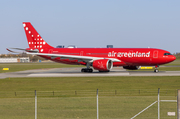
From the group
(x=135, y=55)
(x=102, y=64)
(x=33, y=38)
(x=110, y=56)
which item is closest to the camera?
(x=102, y=64)

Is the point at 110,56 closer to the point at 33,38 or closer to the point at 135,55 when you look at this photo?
the point at 135,55

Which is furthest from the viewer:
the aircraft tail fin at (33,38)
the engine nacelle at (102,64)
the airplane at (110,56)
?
the aircraft tail fin at (33,38)

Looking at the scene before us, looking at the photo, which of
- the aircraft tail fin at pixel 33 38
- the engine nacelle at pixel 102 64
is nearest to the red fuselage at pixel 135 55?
the engine nacelle at pixel 102 64

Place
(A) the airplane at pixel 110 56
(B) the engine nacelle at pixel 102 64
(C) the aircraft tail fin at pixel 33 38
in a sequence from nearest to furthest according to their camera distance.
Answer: (B) the engine nacelle at pixel 102 64, (A) the airplane at pixel 110 56, (C) the aircraft tail fin at pixel 33 38

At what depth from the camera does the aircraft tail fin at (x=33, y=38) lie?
187ft

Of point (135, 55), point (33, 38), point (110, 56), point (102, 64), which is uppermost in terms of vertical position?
point (33, 38)

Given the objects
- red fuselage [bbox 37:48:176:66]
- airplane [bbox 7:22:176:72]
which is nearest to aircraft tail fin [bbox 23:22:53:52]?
airplane [bbox 7:22:176:72]

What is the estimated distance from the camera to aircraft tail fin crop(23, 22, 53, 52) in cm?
5700

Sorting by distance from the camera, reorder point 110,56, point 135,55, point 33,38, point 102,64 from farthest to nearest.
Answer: point 33,38 → point 110,56 → point 135,55 → point 102,64

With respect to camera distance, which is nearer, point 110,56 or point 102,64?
point 102,64

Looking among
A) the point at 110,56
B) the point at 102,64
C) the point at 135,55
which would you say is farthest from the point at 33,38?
the point at 135,55

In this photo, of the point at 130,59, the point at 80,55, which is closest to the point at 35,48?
the point at 80,55

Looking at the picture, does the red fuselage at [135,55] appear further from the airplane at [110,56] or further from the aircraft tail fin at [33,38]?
the aircraft tail fin at [33,38]

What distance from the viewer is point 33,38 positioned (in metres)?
57.1
